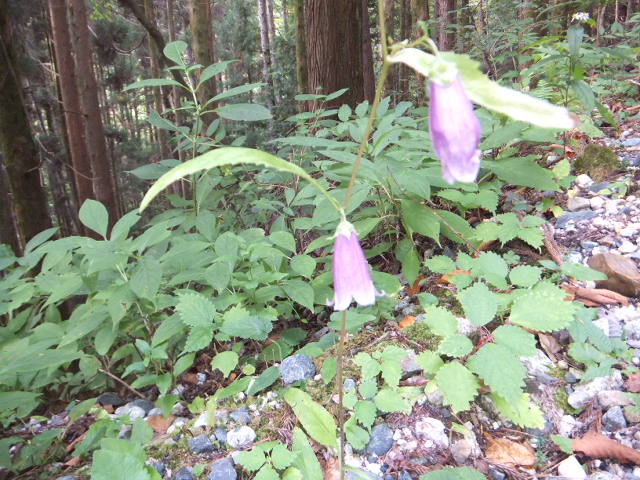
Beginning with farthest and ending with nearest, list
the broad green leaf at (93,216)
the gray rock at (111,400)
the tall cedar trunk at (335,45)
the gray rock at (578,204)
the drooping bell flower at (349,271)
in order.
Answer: the tall cedar trunk at (335,45) → the gray rock at (578,204) → the gray rock at (111,400) → the broad green leaf at (93,216) → the drooping bell flower at (349,271)

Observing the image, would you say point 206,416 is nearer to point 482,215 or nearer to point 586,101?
point 482,215

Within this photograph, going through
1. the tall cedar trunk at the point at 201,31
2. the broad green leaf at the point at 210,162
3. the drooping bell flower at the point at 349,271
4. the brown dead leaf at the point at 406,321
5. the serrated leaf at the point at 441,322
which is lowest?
the brown dead leaf at the point at 406,321

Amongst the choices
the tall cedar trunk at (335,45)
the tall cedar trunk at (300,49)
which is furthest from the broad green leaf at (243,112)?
the tall cedar trunk at (300,49)

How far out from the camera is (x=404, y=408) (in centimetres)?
143

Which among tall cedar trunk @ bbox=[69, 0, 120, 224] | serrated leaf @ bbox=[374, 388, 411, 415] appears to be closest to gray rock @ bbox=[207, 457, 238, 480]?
serrated leaf @ bbox=[374, 388, 411, 415]

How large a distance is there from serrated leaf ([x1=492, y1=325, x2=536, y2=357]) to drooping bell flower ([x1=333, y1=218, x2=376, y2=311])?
62 cm

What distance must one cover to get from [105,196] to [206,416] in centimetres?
738

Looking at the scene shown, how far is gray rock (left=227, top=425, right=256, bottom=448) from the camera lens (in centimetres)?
156

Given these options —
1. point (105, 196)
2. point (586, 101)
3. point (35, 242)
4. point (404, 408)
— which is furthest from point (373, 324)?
point (105, 196)

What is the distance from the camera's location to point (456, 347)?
1.41 meters

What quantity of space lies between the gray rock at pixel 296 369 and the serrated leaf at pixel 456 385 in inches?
23.3

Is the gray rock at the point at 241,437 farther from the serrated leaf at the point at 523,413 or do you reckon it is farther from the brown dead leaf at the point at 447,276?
the brown dead leaf at the point at 447,276

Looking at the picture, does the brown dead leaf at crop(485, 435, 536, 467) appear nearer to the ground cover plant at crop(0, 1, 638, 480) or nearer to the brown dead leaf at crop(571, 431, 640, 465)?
the ground cover plant at crop(0, 1, 638, 480)

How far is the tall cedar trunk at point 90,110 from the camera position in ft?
26.5
